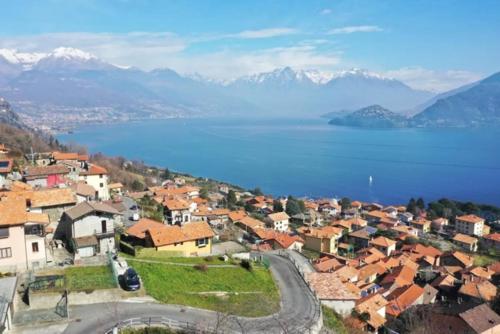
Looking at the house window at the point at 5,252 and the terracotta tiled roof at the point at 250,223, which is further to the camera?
the terracotta tiled roof at the point at 250,223

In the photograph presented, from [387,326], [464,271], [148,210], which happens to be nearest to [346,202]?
[464,271]

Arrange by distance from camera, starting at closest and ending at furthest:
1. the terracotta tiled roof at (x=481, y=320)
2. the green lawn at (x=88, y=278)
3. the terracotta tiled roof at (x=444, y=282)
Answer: the green lawn at (x=88, y=278) → the terracotta tiled roof at (x=481, y=320) → the terracotta tiled roof at (x=444, y=282)

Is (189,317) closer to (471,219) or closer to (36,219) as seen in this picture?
(36,219)

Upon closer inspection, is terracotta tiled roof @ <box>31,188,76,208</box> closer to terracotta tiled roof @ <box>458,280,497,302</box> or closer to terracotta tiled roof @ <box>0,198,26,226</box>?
terracotta tiled roof @ <box>0,198,26,226</box>

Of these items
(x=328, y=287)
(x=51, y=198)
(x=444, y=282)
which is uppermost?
(x=51, y=198)

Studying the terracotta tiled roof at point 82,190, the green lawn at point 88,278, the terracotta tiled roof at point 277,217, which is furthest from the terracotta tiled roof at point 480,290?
the terracotta tiled roof at point 82,190

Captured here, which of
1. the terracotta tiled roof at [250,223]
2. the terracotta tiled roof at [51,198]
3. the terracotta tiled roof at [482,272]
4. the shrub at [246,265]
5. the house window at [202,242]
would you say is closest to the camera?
the shrub at [246,265]

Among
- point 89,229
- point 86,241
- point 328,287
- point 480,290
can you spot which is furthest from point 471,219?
point 86,241

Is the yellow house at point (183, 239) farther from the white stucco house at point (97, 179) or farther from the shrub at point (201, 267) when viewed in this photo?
the white stucco house at point (97, 179)
